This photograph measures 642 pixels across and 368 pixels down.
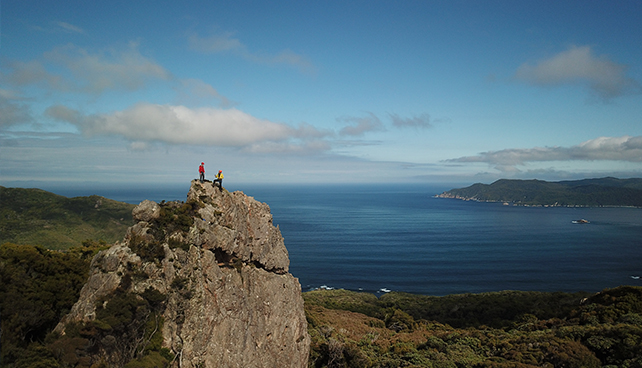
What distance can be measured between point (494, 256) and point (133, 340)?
372 feet

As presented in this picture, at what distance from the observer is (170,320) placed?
19375 millimetres

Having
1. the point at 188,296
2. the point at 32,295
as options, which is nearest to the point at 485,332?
the point at 188,296

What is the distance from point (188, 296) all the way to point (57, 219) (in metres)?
99.7

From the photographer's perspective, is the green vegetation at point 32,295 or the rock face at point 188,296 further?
the rock face at point 188,296

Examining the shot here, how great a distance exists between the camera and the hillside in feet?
258

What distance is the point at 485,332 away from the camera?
4441 centimetres

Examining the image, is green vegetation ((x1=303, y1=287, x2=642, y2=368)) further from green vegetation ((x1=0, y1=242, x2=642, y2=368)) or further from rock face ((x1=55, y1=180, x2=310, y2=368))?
rock face ((x1=55, y1=180, x2=310, y2=368))

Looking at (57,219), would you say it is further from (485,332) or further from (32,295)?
(485,332)

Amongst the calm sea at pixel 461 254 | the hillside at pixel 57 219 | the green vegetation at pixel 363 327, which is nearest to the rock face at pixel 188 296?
the green vegetation at pixel 363 327

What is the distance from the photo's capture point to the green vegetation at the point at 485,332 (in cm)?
2903

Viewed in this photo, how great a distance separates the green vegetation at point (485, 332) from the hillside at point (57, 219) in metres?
64.6

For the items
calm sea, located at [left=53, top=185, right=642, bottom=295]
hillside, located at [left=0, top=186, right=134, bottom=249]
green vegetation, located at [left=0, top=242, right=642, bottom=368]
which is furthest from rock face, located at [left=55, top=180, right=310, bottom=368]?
hillside, located at [left=0, top=186, right=134, bottom=249]

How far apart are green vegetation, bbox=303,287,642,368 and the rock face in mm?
11767

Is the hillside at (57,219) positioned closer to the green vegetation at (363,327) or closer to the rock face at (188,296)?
the green vegetation at (363,327)
